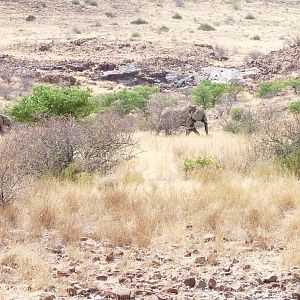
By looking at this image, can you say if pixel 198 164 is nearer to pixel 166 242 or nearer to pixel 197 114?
pixel 166 242

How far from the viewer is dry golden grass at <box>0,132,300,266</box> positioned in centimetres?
599

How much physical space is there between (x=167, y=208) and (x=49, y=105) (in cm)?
782

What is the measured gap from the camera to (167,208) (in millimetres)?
6762

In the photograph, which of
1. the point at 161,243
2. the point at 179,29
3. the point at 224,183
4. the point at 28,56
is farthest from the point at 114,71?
the point at 161,243

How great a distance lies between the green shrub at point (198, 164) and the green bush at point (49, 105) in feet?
16.3

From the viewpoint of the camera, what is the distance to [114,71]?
32.7 metres

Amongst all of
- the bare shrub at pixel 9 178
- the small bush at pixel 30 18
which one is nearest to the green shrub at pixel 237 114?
the bare shrub at pixel 9 178

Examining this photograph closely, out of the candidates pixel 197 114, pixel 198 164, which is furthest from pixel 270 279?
pixel 197 114

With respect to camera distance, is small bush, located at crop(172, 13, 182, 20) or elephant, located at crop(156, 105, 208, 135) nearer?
elephant, located at crop(156, 105, 208, 135)

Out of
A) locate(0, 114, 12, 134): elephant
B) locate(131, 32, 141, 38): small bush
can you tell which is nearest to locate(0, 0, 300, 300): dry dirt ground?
locate(0, 114, 12, 134): elephant

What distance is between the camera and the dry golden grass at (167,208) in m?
5.99

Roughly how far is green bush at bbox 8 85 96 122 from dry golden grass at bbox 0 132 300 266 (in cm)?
541

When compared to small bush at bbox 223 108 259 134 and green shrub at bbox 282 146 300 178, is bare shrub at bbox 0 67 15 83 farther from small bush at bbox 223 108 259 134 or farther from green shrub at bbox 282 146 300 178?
green shrub at bbox 282 146 300 178

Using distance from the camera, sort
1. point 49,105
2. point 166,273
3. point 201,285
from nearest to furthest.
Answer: point 201,285, point 166,273, point 49,105
